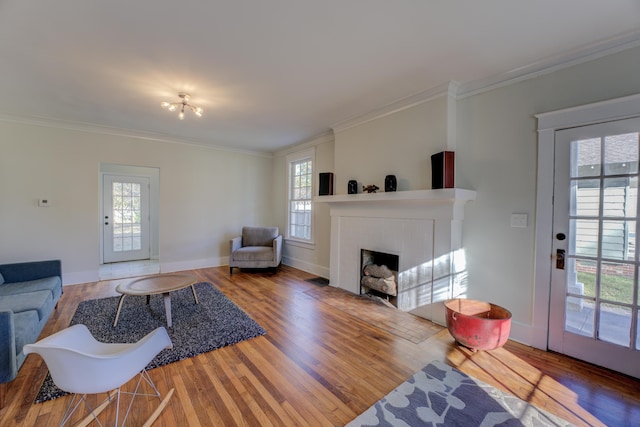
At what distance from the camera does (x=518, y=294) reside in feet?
8.18

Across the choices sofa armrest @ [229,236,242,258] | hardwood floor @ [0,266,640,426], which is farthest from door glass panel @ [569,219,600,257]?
sofa armrest @ [229,236,242,258]

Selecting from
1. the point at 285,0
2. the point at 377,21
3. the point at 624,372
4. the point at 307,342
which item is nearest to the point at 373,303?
the point at 307,342

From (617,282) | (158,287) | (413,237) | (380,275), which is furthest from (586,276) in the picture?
(158,287)

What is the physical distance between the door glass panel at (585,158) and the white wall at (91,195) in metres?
5.12

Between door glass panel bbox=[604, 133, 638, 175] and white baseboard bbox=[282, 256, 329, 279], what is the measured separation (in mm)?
3572

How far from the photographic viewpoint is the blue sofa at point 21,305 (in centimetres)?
170

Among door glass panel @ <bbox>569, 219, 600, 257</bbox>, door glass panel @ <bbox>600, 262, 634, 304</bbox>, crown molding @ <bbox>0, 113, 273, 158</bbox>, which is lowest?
door glass panel @ <bbox>600, 262, 634, 304</bbox>

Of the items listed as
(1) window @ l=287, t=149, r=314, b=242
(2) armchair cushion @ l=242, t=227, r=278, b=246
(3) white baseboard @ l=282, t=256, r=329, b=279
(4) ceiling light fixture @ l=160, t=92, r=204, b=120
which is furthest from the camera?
(2) armchair cushion @ l=242, t=227, r=278, b=246

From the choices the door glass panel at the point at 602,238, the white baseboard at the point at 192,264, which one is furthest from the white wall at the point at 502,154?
the white baseboard at the point at 192,264

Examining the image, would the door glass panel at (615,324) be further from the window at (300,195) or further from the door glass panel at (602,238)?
the window at (300,195)

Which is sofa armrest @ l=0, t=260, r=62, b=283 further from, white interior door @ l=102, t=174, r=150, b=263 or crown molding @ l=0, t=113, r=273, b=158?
white interior door @ l=102, t=174, r=150, b=263

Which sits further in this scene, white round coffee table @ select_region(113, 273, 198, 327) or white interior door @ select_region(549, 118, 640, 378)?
white round coffee table @ select_region(113, 273, 198, 327)

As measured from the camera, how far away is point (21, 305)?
2.27m

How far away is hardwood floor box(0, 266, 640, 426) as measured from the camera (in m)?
1.61
